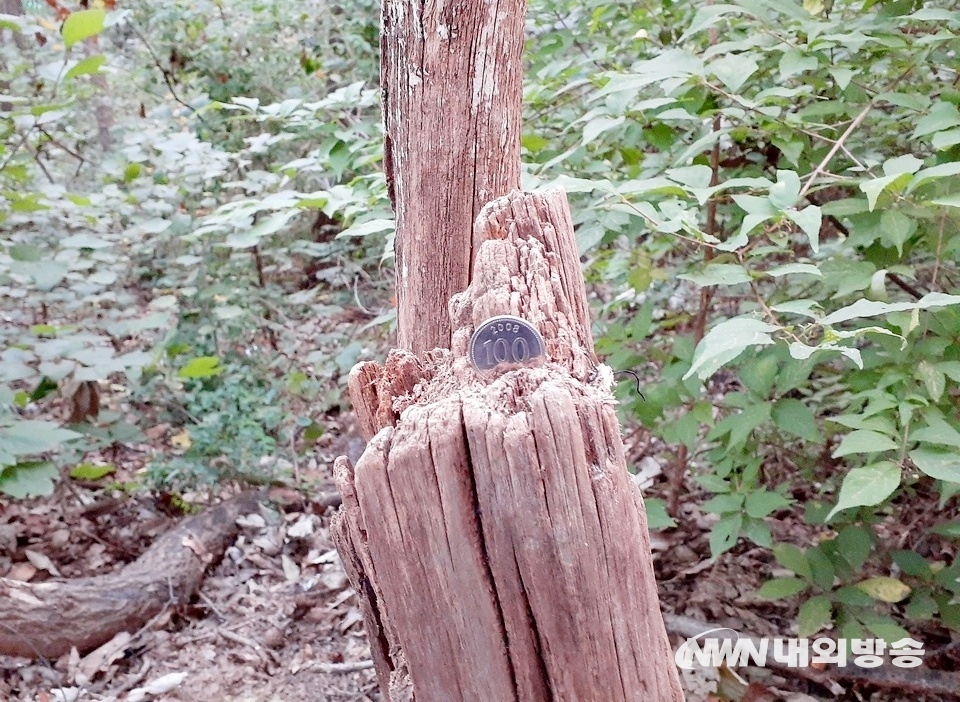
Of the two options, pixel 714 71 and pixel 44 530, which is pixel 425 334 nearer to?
pixel 714 71

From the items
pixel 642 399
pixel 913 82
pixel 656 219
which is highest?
pixel 913 82

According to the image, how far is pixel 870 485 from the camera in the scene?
125 cm

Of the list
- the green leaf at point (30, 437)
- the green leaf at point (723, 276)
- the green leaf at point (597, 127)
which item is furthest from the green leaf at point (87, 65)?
the green leaf at point (723, 276)

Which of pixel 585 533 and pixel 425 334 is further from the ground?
pixel 425 334

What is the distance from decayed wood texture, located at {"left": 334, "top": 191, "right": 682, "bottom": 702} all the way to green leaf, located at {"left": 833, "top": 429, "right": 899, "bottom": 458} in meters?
0.42

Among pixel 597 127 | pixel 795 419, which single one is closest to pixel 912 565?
pixel 795 419

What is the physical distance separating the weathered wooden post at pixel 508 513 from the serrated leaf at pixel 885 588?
36.6 inches

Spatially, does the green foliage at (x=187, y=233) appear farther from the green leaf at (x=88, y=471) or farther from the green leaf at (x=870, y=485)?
the green leaf at (x=870, y=485)

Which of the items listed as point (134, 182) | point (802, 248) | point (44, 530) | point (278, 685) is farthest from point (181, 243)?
point (802, 248)

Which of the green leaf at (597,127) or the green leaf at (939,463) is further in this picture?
the green leaf at (597,127)

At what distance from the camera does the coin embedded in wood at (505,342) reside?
3.73 ft

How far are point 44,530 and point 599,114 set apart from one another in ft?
10.3

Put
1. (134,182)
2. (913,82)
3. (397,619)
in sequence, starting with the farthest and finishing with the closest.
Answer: (134,182) → (913,82) → (397,619)

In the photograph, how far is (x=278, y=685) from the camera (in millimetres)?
2480
